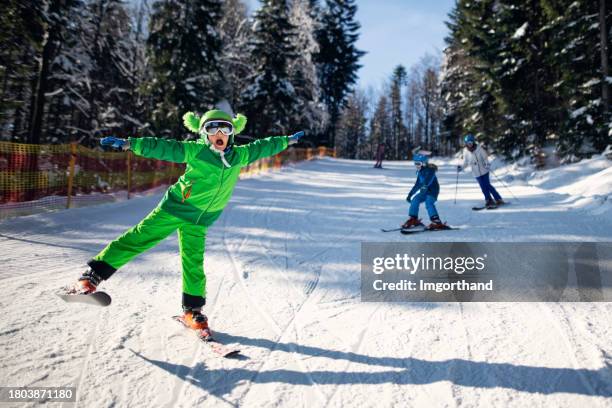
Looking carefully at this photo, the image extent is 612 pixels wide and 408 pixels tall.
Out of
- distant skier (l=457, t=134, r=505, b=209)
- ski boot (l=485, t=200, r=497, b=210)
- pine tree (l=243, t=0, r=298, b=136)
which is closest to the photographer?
ski boot (l=485, t=200, r=497, b=210)

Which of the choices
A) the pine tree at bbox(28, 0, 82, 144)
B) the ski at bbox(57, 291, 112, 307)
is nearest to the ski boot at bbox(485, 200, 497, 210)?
the ski at bbox(57, 291, 112, 307)

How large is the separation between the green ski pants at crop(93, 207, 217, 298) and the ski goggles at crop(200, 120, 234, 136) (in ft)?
2.56

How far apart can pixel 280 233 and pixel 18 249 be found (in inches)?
159

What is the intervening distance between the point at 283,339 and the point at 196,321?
75cm

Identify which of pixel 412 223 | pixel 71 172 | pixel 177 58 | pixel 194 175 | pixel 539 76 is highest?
pixel 177 58

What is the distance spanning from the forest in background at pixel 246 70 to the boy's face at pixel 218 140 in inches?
258

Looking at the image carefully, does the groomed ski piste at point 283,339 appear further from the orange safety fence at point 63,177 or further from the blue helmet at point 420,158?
the blue helmet at point 420,158

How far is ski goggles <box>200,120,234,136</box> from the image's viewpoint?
3.20 metres

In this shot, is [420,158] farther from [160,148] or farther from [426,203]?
[160,148]

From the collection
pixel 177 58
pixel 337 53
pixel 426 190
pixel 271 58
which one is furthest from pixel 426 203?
pixel 337 53

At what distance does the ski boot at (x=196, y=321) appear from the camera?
10.0 feet

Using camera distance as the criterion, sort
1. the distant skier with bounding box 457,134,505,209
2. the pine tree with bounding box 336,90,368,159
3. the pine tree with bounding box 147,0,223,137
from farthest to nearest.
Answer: the pine tree with bounding box 336,90,368,159
the pine tree with bounding box 147,0,223,137
the distant skier with bounding box 457,134,505,209

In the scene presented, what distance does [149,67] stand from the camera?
2180 centimetres

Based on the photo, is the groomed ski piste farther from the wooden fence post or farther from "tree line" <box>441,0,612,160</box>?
"tree line" <box>441,0,612,160</box>
